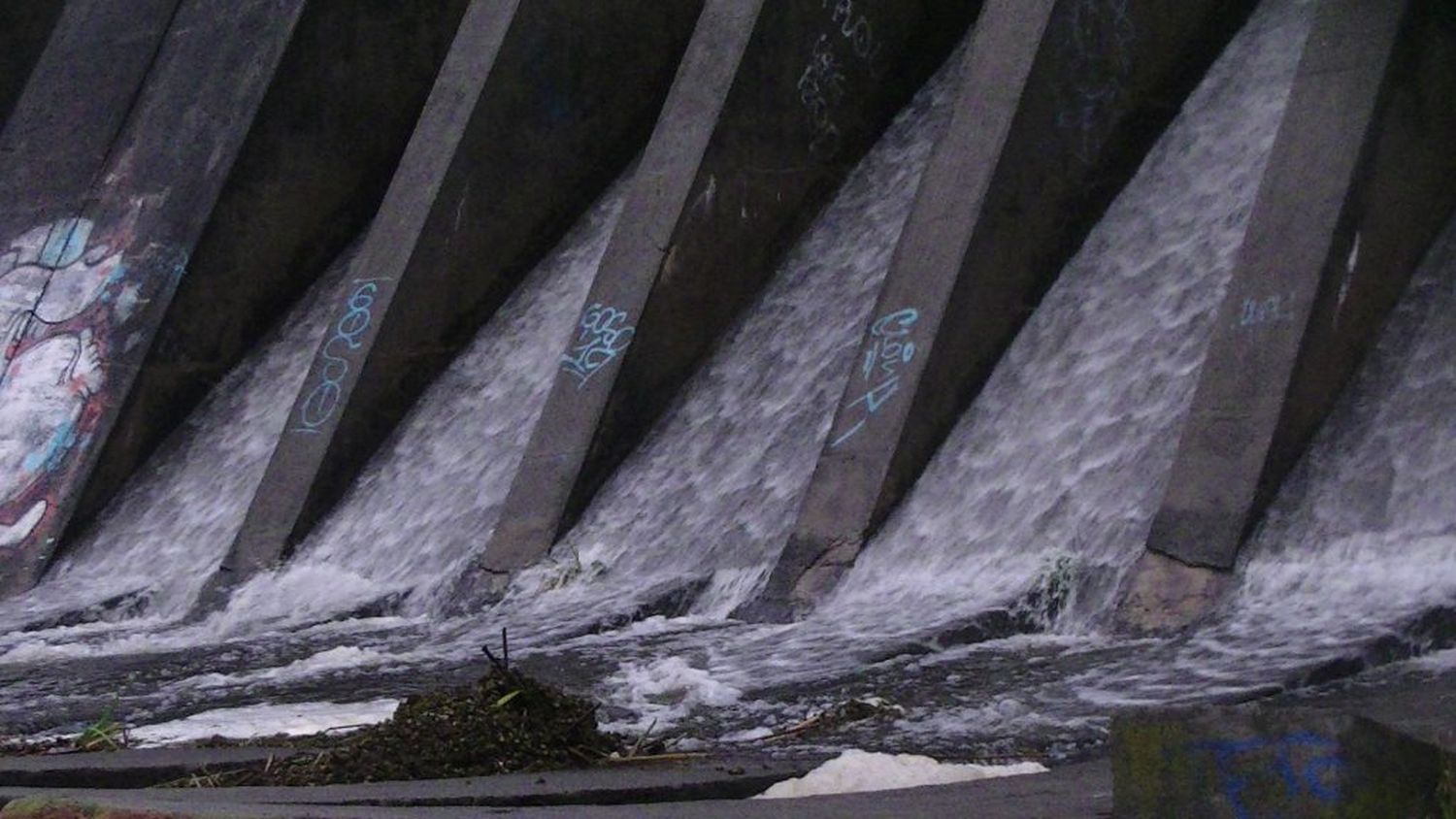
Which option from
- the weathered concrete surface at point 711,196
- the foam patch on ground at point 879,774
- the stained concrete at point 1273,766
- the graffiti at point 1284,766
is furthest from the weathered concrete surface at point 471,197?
the graffiti at point 1284,766

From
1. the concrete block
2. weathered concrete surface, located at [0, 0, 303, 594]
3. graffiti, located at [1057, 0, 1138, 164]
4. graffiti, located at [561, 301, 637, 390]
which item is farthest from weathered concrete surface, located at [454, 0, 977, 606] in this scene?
weathered concrete surface, located at [0, 0, 303, 594]

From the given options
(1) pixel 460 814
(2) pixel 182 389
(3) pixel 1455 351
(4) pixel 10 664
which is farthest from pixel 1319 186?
(2) pixel 182 389

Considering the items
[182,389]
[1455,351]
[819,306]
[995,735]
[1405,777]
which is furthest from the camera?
[182,389]

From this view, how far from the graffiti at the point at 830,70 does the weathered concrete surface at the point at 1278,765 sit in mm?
8875

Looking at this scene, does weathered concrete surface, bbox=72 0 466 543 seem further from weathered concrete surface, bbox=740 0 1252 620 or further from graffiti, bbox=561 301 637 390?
weathered concrete surface, bbox=740 0 1252 620

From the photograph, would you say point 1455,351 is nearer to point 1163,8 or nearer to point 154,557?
point 1163,8

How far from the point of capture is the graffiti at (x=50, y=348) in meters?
13.7

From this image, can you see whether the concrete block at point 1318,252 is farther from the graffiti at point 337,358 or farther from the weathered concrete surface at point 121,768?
the graffiti at point 337,358

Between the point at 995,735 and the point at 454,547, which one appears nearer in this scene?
the point at 995,735

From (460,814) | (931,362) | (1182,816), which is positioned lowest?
(460,814)

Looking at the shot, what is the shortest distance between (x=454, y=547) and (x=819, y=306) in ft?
7.76

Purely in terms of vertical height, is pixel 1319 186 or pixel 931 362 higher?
pixel 1319 186

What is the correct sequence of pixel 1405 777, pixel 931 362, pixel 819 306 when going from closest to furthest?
pixel 1405 777
pixel 931 362
pixel 819 306

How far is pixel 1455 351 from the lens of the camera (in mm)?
7637
